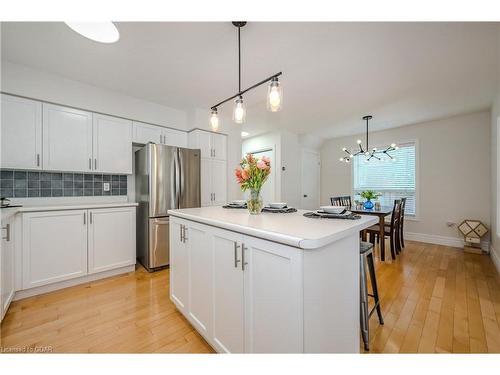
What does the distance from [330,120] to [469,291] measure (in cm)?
314

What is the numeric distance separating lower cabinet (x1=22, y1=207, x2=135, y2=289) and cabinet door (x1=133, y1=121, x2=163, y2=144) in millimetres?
1032

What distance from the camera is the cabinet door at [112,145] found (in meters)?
2.75

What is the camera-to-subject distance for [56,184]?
105 inches

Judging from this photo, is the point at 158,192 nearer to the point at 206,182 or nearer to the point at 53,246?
the point at 206,182

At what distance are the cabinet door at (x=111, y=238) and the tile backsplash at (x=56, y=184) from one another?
528 millimetres

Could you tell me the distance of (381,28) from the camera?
168 cm

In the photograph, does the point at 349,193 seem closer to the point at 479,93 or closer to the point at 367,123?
the point at 367,123

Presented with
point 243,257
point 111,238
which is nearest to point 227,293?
point 243,257

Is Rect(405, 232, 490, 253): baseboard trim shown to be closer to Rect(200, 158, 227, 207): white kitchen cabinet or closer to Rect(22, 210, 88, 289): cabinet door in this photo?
Rect(200, 158, 227, 207): white kitchen cabinet

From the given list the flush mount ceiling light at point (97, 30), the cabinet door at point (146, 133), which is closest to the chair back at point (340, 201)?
the cabinet door at point (146, 133)

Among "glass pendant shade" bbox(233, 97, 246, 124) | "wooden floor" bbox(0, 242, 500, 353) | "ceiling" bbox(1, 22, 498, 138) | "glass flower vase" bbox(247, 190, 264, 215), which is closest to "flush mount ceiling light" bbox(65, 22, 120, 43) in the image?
"ceiling" bbox(1, 22, 498, 138)

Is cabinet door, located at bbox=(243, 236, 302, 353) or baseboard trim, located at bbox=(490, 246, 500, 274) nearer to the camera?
cabinet door, located at bbox=(243, 236, 302, 353)

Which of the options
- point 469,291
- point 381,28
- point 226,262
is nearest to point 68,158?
point 226,262

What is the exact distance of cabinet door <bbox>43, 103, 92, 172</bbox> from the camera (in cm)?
242
